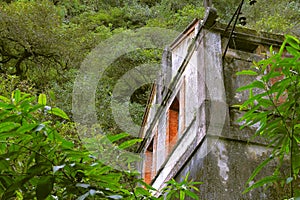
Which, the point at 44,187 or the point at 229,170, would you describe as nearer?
the point at 44,187

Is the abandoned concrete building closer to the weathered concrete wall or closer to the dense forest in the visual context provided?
the weathered concrete wall

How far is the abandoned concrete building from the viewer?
4426mm

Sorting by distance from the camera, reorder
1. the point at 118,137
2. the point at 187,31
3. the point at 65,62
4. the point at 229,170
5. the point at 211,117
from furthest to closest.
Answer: the point at 65,62 < the point at 187,31 < the point at 211,117 < the point at 229,170 < the point at 118,137

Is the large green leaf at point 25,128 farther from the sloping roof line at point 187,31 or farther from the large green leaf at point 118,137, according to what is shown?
the sloping roof line at point 187,31

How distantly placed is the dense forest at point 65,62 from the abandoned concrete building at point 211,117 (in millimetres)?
945

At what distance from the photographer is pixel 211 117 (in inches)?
187

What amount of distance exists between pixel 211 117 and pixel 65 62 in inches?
351

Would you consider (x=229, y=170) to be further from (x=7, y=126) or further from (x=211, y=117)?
(x=7, y=126)

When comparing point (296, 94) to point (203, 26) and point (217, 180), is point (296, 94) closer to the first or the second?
point (217, 180)

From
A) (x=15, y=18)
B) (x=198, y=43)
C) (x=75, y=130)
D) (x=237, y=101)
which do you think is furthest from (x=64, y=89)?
(x=237, y=101)

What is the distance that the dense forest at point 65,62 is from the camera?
1.27m

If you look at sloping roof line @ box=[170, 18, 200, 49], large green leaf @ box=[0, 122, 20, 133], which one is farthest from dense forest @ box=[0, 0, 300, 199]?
sloping roof line @ box=[170, 18, 200, 49]

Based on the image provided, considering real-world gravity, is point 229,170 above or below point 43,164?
above

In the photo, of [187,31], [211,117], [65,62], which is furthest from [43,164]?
[65,62]
